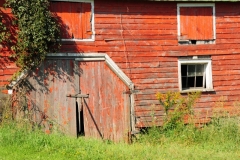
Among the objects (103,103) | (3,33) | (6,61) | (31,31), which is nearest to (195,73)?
(103,103)

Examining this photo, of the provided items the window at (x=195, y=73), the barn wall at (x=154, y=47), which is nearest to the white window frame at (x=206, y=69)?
the window at (x=195, y=73)

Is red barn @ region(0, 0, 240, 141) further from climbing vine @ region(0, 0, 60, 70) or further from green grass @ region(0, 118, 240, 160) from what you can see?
green grass @ region(0, 118, 240, 160)

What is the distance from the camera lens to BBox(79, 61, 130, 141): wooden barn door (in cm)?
1102

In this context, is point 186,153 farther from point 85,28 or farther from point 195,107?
point 85,28

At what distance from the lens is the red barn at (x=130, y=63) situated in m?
10.7

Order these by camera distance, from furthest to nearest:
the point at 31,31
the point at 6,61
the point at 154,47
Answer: the point at 154,47 < the point at 6,61 < the point at 31,31

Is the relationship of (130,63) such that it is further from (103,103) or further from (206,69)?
(206,69)

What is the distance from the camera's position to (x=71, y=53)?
10.8m

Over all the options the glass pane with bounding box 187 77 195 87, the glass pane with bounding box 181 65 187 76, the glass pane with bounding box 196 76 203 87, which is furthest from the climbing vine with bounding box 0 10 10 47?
the glass pane with bounding box 196 76 203 87

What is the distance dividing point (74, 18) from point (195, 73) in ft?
14.4

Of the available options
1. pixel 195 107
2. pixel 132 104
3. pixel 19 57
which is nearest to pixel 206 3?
pixel 195 107

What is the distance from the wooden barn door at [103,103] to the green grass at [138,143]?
79 centimetres

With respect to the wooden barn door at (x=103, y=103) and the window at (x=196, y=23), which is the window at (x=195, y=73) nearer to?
the window at (x=196, y=23)

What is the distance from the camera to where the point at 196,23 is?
480 inches
